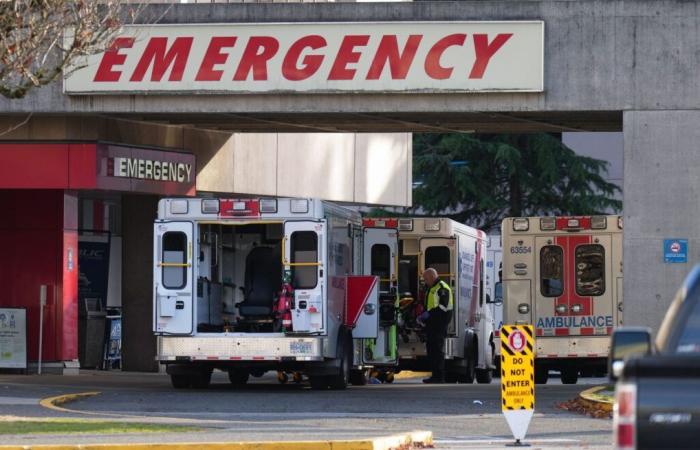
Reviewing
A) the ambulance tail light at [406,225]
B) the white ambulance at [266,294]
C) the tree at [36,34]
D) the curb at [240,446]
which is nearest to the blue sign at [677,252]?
the white ambulance at [266,294]

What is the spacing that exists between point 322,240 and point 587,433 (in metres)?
6.53

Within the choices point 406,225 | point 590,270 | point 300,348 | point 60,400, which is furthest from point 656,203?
point 60,400

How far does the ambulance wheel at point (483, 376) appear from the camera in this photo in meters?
31.3

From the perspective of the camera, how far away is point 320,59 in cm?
2317

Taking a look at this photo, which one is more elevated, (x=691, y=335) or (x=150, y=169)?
(x=150, y=169)

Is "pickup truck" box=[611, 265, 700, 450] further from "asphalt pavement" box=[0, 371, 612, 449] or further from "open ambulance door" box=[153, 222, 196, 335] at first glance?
"open ambulance door" box=[153, 222, 196, 335]

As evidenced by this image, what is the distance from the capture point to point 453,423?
18.5 metres

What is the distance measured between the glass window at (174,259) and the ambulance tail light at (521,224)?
7.18 m

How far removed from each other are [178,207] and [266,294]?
1.83 m

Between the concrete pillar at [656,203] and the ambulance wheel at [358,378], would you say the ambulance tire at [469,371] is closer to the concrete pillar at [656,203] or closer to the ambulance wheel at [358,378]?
the ambulance wheel at [358,378]

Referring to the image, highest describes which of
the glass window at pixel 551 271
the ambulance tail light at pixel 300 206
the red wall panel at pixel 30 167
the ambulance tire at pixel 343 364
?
the red wall panel at pixel 30 167

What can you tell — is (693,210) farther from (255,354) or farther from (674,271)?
(255,354)

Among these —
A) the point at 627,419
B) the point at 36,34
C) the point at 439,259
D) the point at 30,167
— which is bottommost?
the point at 627,419

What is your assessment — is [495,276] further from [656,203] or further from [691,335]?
[691,335]
